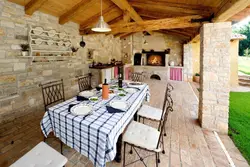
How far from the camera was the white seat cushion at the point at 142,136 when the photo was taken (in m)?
1.54

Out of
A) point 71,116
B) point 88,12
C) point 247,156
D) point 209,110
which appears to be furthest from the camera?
point 88,12

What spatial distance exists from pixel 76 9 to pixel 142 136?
3164 mm

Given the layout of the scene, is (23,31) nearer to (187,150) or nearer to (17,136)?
(17,136)

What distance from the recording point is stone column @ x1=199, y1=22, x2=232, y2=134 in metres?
2.44

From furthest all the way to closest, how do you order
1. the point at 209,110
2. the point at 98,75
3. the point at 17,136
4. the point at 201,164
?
1. the point at 98,75
2. the point at 209,110
3. the point at 17,136
4. the point at 201,164

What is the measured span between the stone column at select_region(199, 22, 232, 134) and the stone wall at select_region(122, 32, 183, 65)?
16.7ft

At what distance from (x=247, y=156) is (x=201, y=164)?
2.50 ft

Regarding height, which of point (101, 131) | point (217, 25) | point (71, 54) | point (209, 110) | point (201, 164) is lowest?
point (201, 164)

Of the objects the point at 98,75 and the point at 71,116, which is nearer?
the point at 71,116

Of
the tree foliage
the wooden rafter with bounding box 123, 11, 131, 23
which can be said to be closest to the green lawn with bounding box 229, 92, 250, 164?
the wooden rafter with bounding box 123, 11, 131, 23

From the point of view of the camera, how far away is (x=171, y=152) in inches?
79.0

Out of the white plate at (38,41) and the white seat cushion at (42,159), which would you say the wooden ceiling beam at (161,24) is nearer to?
the white plate at (38,41)

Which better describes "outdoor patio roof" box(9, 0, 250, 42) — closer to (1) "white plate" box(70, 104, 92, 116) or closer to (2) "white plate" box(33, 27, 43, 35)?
(2) "white plate" box(33, 27, 43, 35)

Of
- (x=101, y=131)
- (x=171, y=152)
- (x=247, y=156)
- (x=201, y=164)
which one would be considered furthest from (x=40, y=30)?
(x=247, y=156)
